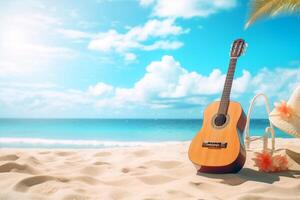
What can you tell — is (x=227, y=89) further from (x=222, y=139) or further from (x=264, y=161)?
(x=264, y=161)

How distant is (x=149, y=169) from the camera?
357cm

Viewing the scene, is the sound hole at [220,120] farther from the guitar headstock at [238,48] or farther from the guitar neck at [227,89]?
the guitar headstock at [238,48]

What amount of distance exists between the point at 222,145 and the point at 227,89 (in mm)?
714

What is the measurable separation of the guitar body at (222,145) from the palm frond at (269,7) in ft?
10.7

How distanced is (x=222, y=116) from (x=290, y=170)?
88 cm

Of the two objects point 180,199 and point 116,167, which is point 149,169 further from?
point 180,199

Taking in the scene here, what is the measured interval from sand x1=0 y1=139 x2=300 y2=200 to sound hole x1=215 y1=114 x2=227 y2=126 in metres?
0.52

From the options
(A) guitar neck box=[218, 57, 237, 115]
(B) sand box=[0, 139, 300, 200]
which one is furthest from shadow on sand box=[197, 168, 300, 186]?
(A) guitar neck box=[218, 57, 237, 115]

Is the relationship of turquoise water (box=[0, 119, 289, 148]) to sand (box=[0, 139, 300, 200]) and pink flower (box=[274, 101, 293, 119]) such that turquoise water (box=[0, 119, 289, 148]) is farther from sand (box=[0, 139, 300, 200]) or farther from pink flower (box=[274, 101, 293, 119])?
pink flower (box=[274, 101, 293, 119])

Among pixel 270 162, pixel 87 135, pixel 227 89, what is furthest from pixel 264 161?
pixel 87 135

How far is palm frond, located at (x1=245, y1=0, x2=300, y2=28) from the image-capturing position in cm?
595

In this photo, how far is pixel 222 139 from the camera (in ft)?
11.0

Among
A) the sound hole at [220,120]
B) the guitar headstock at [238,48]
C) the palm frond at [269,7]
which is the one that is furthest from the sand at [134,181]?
the palm frond at [269,7]

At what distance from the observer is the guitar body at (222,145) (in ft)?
10.6
